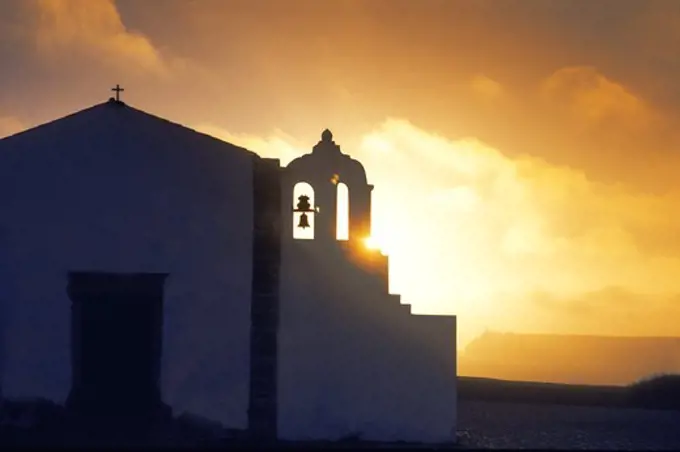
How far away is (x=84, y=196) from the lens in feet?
50.1

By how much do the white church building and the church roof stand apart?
0.8 inches

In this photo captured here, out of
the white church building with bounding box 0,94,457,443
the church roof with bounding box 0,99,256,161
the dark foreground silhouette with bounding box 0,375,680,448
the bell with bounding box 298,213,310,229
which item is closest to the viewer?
the dark foreground silhouette with bounding box 0,375,680,448

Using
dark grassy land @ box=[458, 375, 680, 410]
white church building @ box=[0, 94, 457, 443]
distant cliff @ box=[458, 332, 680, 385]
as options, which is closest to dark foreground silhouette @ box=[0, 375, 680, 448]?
white church building @ box=[0, 94, 457, 443]

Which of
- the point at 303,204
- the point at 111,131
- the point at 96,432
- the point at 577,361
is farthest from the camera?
the point at 577,361

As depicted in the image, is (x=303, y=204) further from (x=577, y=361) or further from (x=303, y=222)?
(x=577, y=361)

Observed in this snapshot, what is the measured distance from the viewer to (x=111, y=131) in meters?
15.4

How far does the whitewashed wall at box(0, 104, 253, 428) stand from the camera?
49.5 ft

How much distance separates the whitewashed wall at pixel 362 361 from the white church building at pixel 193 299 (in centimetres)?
2

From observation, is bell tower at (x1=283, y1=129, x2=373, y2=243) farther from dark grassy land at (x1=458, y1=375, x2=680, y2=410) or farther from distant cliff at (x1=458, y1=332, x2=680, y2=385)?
distant cliff at (x1=458, y1=332, x2=680, y2=385)

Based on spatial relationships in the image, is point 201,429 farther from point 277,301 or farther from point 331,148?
point 331,148

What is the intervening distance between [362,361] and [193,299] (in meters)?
2.67

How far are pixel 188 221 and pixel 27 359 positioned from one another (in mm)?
3112

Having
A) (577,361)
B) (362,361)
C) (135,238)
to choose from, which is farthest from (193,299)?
(577,361)

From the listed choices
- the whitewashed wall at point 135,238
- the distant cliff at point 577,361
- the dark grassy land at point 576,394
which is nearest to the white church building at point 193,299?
the whitewashed wall at point 135,238
